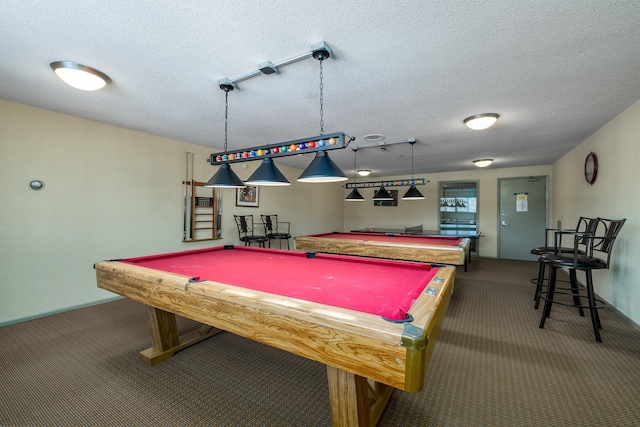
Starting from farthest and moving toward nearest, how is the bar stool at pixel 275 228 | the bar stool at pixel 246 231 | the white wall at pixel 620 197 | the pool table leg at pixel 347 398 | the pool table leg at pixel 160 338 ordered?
the bar stool at pixel 275 228 → the bar stool at pixel 246 231 → the white wall at pixel 620 197 → the pool table leg at pixel 160 338 → the pool table leg at pixel 347 398

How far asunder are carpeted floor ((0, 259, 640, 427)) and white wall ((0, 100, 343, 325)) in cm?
50

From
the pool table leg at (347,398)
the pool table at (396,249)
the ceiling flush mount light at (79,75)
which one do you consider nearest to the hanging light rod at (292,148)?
the ceiling flush mount light at (79,75)

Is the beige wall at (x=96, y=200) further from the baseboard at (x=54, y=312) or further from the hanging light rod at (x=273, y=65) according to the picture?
the hanging light rod at (x=273, y=65)

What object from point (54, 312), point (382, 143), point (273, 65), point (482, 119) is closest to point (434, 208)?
point (382, 143)

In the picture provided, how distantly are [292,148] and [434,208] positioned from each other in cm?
653

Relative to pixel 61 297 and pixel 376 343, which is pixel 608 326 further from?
pixel 61 297

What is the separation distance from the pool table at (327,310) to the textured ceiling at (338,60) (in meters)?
1.58

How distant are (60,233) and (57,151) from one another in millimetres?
975

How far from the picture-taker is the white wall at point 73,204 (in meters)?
2.94

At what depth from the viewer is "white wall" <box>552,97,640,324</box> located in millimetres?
2781

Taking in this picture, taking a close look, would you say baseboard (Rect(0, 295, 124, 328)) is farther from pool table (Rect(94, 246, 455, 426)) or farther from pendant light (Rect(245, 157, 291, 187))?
pendant light (Rect(245, 157, 291, 187))

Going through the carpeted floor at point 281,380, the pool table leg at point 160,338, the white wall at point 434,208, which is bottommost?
the carpeted floor at point 281,380

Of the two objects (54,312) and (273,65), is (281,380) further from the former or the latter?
(54,312)

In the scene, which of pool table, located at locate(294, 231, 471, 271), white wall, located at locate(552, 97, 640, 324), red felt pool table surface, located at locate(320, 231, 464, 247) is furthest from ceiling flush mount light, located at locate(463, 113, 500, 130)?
red felt pool table surface, located at locate(320, 231, 464, 247)
